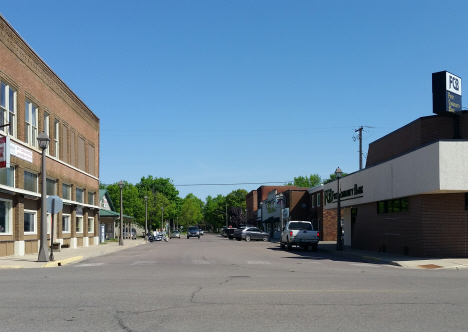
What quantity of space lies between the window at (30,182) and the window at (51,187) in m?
3.23

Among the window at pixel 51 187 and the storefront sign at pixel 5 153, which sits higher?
the storefront sign at pixel 5 153

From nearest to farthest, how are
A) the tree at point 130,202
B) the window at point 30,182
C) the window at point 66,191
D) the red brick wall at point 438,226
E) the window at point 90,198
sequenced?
the red brick wall at point 438,226, the window at point 30,182, the window at point 66,191, the window at point 90,198, the tree at point 130,202

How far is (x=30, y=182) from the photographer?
3084cm

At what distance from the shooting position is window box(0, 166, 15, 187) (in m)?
26.3

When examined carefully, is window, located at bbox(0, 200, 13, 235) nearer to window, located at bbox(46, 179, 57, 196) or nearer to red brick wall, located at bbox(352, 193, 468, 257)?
window, located at bbox(46, 179, 57, 196)

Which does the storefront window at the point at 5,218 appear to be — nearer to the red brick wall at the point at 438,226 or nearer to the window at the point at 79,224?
the window at the point at 79,224

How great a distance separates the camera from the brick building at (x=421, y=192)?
23766 millimetres

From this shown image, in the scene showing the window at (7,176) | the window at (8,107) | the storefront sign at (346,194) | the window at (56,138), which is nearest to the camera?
the window at (7,176)

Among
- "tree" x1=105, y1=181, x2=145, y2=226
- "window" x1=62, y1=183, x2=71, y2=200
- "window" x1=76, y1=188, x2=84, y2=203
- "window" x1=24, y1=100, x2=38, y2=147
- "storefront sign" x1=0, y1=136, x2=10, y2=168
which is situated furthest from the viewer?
"tree" x1=105, y1=181, x2=145, y2=226

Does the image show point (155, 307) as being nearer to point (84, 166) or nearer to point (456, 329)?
point (456, 329)

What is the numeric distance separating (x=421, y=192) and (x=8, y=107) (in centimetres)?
2092

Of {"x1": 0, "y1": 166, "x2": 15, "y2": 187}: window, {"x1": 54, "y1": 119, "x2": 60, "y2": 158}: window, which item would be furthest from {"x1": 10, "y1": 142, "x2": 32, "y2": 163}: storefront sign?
{"x1": 54, "y1": 119, "x2": 60, "y2": 158}: window

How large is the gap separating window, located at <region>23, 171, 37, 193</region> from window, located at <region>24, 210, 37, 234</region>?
1356mm

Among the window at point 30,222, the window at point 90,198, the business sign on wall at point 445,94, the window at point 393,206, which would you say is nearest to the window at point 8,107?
the window at point 30,222
